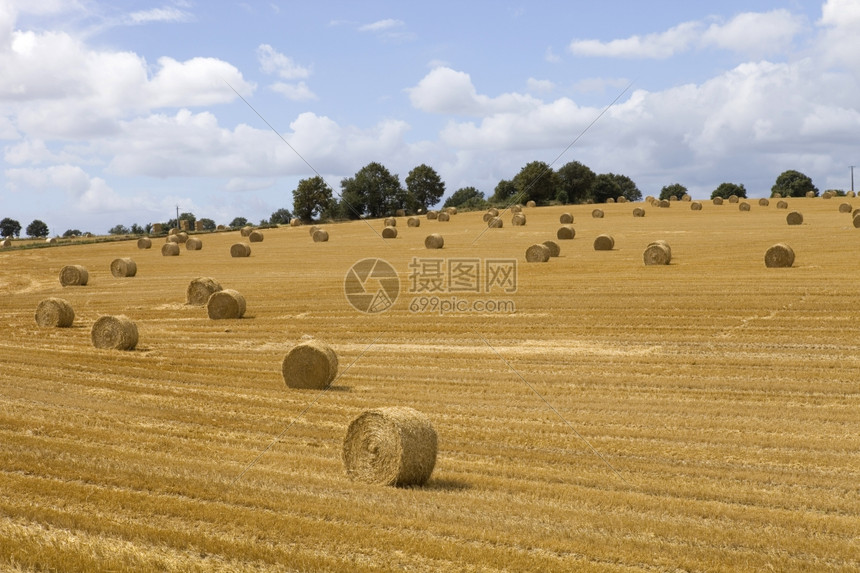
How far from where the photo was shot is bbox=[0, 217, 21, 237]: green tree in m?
136

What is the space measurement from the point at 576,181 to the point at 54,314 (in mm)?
79688

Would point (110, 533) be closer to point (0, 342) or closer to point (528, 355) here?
point (528, 355)

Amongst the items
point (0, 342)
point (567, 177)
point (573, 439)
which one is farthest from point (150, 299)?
point (567, 177)

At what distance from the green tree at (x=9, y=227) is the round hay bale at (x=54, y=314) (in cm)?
11776

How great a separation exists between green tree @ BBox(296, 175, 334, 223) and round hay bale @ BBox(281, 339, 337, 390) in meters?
66.4

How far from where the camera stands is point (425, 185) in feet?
356

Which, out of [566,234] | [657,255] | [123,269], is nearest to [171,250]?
[123,269]

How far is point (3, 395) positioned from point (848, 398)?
15972mm

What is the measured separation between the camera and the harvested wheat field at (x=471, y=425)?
366 inches

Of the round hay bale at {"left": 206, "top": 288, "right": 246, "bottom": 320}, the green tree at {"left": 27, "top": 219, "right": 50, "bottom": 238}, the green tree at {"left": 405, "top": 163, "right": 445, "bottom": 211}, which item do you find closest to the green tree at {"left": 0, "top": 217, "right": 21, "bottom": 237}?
the green tree at {"left": 27, "top": 219, "right": 50, "bottom": 238}

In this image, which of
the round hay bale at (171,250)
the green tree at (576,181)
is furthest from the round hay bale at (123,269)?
the green tree at (576,181)

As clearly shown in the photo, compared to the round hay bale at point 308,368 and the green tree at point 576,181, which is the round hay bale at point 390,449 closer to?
the round hay bale at point 308,368

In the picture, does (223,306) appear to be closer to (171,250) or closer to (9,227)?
(171,250)

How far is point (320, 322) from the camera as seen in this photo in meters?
28.5
